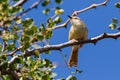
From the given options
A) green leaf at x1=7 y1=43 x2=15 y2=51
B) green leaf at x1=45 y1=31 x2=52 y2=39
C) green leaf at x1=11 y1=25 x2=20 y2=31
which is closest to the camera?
green leaf at x1=11 y1=25 x2=20 y2=31

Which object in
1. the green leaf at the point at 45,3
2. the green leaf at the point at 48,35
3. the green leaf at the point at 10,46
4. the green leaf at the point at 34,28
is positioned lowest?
the green leaf at the point at 34,28

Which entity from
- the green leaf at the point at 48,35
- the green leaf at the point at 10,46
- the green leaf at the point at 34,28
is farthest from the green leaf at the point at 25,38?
the green leaf at the point at 10,46

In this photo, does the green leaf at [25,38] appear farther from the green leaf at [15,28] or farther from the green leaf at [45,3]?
the green leaf at [45,3]

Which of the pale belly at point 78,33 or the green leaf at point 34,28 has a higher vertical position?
the pale belly at point 78,33

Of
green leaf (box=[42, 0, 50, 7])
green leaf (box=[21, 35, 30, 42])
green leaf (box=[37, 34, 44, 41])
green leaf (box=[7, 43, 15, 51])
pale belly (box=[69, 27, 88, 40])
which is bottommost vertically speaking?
green leaf (box=[21, 35, 30, 42])

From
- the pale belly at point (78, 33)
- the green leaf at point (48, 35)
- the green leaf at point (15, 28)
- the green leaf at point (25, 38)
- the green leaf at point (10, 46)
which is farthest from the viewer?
the pale belly at point (78, 33)

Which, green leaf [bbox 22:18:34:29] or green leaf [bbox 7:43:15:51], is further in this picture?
green leaf [bbox 7:43:15:51]

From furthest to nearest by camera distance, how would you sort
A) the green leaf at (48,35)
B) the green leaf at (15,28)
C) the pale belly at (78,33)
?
the pale belly at (78,33), the green leaf at (48,35), the green leaf at (15,28)

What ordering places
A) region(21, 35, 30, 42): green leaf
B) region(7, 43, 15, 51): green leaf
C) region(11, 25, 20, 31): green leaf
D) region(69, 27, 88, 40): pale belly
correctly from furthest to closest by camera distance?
region(69, 27, 88, 40): pale belly, region(7, 43, 15, 51): green leaf, region(21, 35, 30, 42): green leaf, region(11, 25, 20, 31): green leaf

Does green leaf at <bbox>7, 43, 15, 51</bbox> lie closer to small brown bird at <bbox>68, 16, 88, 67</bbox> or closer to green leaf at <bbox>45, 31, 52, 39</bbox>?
green leaf at <bbox>45, 31, 52, 39</bbox>

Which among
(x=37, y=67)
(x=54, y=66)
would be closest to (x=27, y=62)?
(x=37, y=67)

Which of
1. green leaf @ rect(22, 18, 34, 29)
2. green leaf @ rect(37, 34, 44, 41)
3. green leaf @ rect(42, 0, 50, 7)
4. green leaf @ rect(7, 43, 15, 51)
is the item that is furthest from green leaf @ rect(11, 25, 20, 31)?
green leaf @ rect(7, 43, 15, 51)

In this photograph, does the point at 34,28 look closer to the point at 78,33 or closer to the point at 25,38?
the point at 25,38

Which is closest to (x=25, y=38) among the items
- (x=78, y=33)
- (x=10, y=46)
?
(x=10, y=46)
